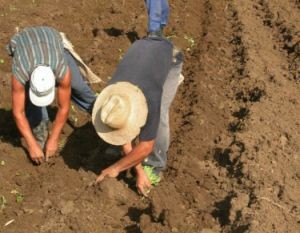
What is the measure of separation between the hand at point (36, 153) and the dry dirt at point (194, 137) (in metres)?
0.15

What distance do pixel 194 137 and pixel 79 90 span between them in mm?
1395

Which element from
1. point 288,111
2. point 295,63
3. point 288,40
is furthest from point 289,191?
point 288,40

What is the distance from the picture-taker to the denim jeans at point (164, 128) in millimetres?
5785

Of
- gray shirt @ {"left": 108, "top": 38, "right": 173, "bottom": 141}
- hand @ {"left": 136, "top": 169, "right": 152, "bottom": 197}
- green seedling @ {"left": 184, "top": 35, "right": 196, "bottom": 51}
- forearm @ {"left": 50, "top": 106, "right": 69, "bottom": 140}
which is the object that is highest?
gray shirt @ {"left": 108, "top": 38, "right": 173, "bottom": 141}

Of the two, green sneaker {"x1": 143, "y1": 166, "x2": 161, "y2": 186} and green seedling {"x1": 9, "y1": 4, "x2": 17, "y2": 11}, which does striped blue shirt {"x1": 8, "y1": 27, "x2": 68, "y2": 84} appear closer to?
green sneaker {"x1": 143, "y1": 166, "x2": 161, "y2": 186}

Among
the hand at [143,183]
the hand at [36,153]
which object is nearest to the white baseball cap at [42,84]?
the hand at [36,153]

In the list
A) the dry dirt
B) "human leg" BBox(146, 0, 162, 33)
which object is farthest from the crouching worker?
"human leg" BBox(146, 0, 162, 33)

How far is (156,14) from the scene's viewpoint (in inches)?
296

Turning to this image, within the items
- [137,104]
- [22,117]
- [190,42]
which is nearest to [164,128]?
[137,104]

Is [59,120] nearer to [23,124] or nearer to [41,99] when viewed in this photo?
[23,124]

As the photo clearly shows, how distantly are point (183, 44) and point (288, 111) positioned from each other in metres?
2.07

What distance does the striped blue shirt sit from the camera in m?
5.19

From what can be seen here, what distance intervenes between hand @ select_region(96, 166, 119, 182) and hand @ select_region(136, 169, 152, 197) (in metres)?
0.21

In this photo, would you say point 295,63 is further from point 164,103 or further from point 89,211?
point 89,211
